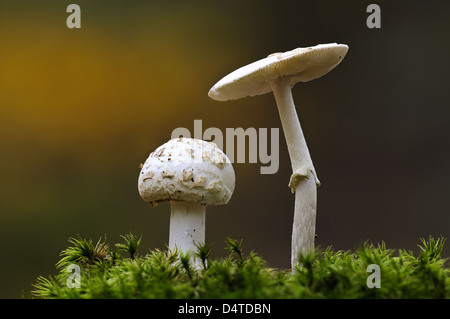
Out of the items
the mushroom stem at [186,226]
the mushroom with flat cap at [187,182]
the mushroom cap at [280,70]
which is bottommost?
the mushroom stem at [186,226]

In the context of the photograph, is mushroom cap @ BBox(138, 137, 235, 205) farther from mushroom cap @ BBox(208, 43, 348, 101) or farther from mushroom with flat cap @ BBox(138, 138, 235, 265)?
mushroom cap @ BBox(208, 43, 348, 101)

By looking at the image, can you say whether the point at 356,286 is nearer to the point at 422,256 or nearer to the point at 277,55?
the point at 422,256

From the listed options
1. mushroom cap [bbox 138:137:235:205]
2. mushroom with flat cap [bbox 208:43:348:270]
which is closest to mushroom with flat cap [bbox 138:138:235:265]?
mushroom cap [bbox 138:137:235:205]

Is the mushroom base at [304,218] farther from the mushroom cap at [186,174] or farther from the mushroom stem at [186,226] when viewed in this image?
the mushroom stem at [186,226]

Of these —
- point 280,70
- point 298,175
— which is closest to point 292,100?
point 280,70

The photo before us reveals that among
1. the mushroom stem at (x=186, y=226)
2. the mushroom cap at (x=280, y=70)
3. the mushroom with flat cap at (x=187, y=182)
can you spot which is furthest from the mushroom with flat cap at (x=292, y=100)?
the mushroom stem at (x=186, y=226)

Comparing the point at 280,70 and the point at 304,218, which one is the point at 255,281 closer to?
the point at 304,218
